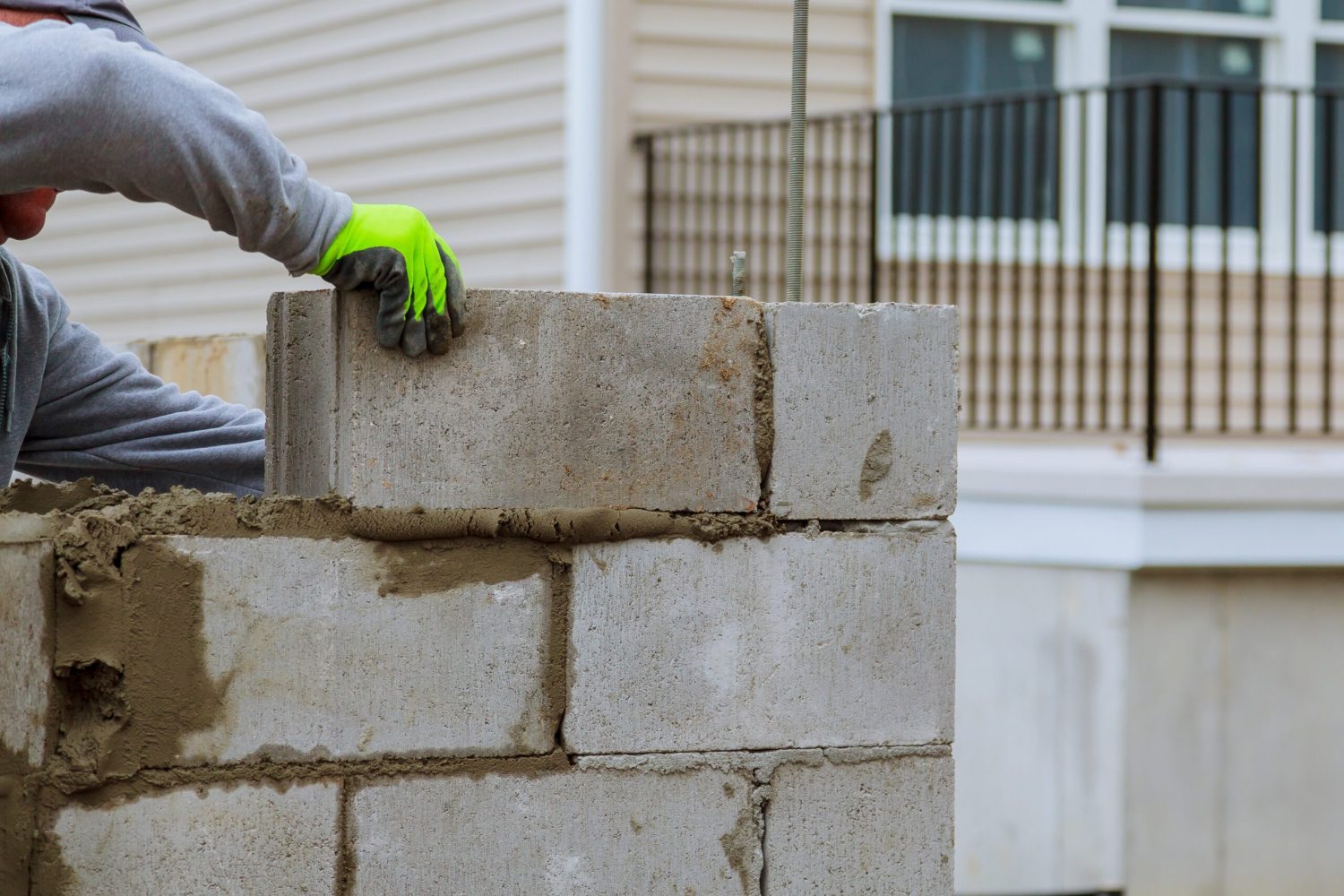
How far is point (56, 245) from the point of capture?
9.64 meters

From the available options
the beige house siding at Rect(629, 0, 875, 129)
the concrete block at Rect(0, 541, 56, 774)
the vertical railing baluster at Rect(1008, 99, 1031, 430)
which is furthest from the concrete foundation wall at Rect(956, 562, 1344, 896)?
the concrete block at Rect(0, 541, 56, 774)

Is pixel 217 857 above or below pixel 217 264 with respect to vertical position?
below

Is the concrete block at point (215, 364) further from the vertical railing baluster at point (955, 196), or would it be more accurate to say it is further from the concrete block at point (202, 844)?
the vertical railing baluster at point (955, 196)

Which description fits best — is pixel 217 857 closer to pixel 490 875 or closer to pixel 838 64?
pixel 490 875

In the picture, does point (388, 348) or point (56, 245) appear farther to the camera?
point (56, 245)

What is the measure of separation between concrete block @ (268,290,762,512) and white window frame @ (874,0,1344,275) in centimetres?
500

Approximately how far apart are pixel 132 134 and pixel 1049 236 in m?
6.30

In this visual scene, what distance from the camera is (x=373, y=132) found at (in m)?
8.02

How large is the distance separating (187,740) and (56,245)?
779cm

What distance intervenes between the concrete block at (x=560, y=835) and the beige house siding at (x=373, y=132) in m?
4.66

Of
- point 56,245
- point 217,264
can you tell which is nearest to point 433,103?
point 217,264

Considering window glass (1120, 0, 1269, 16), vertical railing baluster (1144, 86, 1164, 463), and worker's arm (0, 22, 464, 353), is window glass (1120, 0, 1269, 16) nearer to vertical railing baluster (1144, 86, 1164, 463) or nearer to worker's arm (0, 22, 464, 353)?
vertical railing baluster (1144, 86, 1164, 463)

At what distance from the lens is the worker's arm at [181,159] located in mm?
2279

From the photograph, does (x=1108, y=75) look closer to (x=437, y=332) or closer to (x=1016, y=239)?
(x=1016, y=239)
